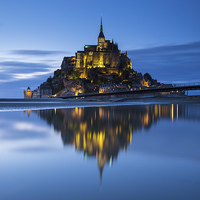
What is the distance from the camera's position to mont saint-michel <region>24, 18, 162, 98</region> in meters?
91.1

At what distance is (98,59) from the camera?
335 ft

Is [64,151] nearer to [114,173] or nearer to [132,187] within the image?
[114,173]

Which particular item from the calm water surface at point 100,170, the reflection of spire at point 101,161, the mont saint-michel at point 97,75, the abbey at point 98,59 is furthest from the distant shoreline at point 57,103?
the abbey at point 98,59

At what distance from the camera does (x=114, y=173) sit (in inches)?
135

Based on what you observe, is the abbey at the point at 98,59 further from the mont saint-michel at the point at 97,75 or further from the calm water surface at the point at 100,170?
the calm water surface at the point at 100,170

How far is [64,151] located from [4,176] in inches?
61.1

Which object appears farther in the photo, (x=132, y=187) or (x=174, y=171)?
(x=174, y=171)

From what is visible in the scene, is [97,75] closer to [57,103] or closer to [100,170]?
[57,103]

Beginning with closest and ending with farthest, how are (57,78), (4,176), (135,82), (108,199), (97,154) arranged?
(108,199)
(4,176)
(97,154)
(135,82)
(57,78)

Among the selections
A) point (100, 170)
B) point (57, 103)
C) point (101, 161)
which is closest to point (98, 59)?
point (57, 103)

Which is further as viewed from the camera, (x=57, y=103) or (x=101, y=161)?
(x=57, y=103)

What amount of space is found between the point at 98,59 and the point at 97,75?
1062 centimetres

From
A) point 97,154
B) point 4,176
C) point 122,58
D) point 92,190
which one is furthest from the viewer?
point 122,58

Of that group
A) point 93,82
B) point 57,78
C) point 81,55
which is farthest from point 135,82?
point 57,78
